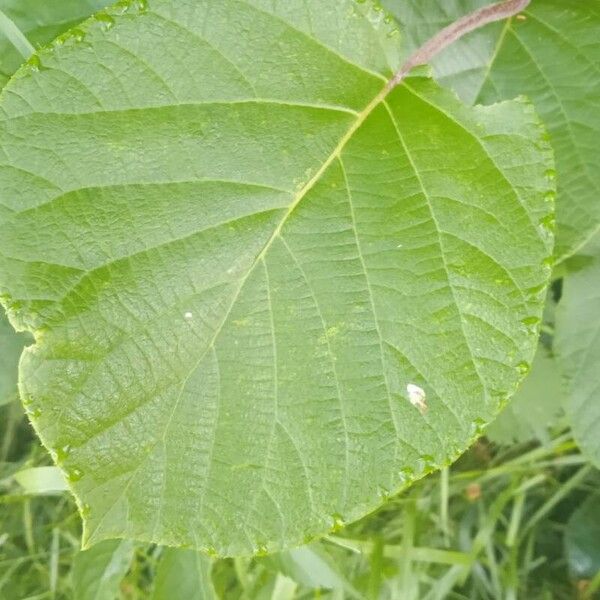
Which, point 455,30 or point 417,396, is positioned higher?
point 455,30

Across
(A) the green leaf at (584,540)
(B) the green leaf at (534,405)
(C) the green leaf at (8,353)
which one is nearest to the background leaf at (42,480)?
(C) the green leaf at (8,353)

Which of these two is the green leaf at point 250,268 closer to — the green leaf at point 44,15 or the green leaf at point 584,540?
the green leaf at point 44,15

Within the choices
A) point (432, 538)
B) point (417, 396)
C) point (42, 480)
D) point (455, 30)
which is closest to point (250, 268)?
point (417, 396)

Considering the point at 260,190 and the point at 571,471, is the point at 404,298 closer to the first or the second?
the point at 260,190

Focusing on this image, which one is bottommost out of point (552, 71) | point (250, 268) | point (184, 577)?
point (184, 577)

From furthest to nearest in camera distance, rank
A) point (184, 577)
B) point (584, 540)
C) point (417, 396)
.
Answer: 1. point (584, 540)
2. point (184, 577)
3. point (417, 396)

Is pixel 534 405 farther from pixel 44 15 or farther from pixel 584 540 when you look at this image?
pixel 44 15

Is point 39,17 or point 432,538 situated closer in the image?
point 39,17
